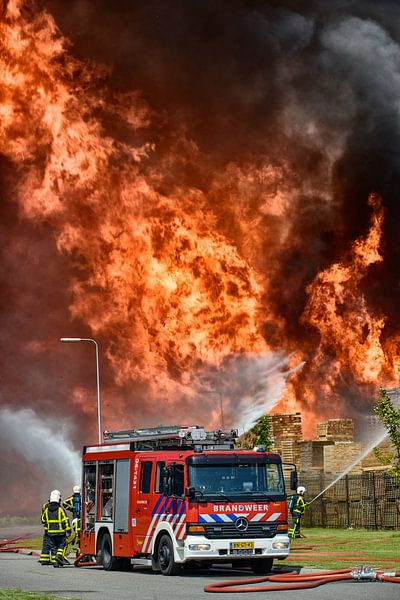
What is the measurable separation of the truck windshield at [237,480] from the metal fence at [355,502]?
65.4 feet

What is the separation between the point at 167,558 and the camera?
1094 inches

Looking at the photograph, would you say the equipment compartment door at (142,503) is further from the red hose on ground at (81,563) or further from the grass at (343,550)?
the red hose on ground at (81,563)

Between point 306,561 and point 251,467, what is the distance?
13.1 ft

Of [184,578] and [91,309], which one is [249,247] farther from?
[184,578]

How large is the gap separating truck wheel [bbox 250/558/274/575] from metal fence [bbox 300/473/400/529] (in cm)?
1995

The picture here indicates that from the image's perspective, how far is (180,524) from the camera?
1068 inches

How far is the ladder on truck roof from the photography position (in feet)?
95.7

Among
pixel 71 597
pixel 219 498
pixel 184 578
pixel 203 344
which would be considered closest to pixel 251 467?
pixel 219 498

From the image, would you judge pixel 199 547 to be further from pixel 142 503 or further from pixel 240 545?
pixel 142 503

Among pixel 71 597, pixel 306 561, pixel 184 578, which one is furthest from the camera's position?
pixel 306 561

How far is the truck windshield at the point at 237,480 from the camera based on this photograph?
27.5 metres

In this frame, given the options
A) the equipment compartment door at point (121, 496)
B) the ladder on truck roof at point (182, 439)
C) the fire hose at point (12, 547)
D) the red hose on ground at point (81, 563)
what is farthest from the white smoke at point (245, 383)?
the ladder on truck roof at point (182, 439)

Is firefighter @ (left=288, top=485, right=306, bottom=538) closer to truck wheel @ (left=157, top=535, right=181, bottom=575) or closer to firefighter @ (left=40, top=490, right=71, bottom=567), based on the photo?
firefighter @ (left=40, top=490, right=71, bottom=567)

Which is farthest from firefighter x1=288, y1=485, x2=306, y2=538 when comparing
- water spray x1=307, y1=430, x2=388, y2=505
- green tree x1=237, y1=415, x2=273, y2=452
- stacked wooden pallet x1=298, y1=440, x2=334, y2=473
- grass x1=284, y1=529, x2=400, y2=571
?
green tree x1=237, y1=415, x2=273, y2=452
